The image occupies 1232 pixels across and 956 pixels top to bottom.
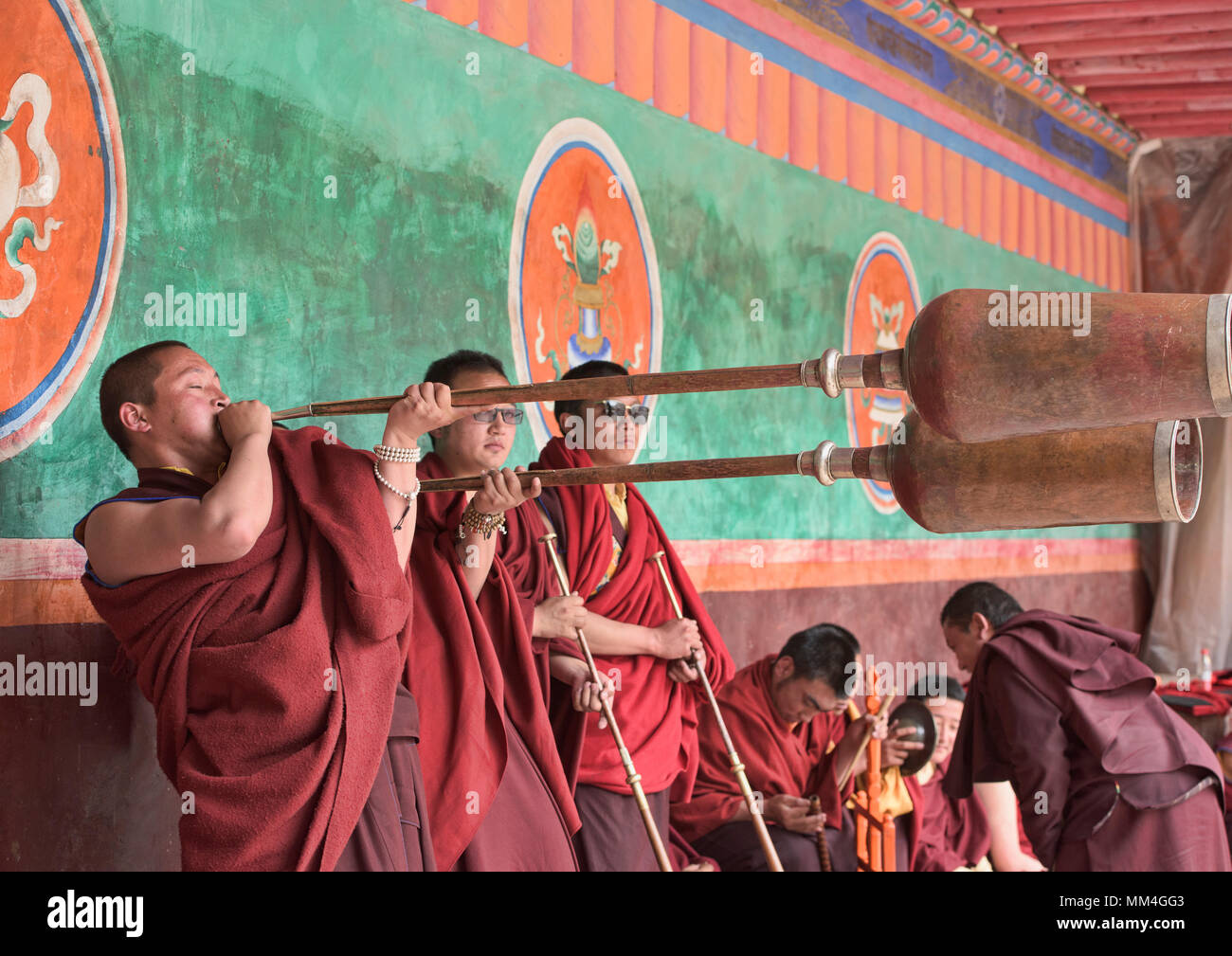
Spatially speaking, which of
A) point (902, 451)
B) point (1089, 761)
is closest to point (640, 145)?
point (1089, 761)

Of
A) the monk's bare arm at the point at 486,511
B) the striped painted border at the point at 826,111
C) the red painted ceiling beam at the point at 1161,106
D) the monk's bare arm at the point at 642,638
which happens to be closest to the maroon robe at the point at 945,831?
the monk's bare arm at the point at 642,638

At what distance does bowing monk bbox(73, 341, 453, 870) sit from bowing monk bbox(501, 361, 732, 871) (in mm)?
933

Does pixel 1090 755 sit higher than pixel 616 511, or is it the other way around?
pixel 616 511

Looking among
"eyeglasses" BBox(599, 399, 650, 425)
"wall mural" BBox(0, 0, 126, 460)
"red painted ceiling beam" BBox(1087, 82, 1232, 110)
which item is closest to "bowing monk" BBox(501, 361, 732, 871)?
"eyeglasses" BBox(599, 399, 650, 425)

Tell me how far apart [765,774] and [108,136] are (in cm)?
288

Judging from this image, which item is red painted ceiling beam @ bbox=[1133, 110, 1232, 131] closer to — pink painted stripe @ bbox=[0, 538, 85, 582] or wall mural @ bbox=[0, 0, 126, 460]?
wall mural @ bbox=[0, 0, 126, 460]

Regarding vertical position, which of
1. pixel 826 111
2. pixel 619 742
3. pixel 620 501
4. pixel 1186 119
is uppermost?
pixel 1186 119

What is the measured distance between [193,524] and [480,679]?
81 cm

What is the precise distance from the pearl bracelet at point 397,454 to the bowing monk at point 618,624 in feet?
3.01

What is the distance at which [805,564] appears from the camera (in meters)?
5.75

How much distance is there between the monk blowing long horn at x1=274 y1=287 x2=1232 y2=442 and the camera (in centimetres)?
157

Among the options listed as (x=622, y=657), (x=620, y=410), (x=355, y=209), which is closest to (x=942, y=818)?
(x=622, y=657)

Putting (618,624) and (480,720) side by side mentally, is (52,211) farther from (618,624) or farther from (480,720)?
(618,624)
